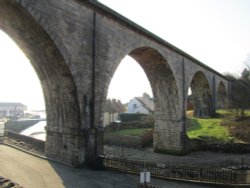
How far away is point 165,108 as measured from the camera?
2375 cm

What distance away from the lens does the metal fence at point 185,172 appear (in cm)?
1243

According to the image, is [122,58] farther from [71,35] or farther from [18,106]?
[18,106]

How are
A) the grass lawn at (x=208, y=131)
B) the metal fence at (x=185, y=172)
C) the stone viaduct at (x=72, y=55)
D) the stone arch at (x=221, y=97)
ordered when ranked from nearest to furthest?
the stone viaduct at (x=72, y=55) < the metal fence at (x=185, y=172) < the grass lawn at (x=208, y=131) < the stone arch at (x=221, y=97)

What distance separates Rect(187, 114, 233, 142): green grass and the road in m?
14.0

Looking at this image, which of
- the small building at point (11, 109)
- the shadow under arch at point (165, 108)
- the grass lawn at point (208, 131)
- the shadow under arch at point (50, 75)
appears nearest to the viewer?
the shadow under arch at point (50, 75)

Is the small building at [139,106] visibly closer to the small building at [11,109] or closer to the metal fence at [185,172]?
the metal fence at [185,172]

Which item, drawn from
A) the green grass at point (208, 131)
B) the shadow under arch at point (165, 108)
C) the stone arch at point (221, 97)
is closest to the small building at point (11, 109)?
the stone arch at point (221, 97)

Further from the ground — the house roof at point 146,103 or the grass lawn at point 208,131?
the house roof at point 146,103

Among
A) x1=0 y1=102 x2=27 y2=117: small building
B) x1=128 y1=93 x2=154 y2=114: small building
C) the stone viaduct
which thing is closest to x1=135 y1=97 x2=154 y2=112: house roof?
x1=128 y1=93 x2=154 y2=114: small building

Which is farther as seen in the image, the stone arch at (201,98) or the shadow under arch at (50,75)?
the stone arch at (201,98)

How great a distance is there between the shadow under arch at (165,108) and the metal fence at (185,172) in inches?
381

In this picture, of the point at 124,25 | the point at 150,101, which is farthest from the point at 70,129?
the point at 150,101

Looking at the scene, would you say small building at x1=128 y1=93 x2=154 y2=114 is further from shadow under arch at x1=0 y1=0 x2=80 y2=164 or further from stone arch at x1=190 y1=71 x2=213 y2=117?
shadow under arch at x1=0 y1=0 x2=80 y2=164

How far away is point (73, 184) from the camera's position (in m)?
10.9
